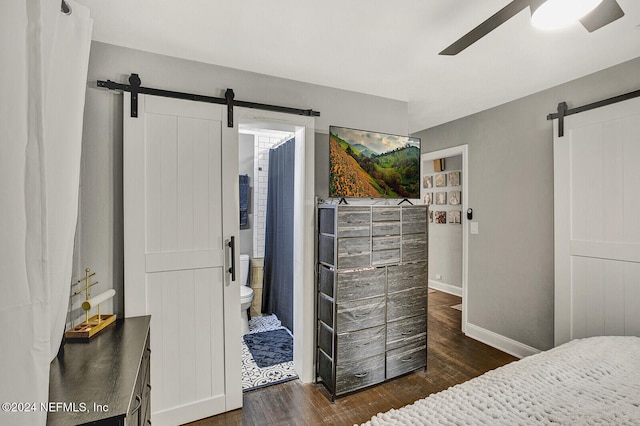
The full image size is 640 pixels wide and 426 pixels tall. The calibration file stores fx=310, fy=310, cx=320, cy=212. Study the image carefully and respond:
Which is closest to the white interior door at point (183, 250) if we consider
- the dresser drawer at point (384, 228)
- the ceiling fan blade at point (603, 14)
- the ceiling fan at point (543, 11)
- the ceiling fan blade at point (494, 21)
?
the dresser drawer at point (384, 228)

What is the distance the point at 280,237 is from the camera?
3381 mm

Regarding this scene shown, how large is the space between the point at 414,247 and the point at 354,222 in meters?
0.64

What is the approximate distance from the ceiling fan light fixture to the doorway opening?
330 cm

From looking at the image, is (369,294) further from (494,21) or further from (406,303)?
(494,21)

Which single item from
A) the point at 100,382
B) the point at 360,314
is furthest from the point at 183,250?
the point at 360,314

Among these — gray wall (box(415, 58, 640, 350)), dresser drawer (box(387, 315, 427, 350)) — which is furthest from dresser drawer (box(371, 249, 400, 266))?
gray wall (box(415, 58, 640, 350))

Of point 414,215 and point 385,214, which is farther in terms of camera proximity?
point 414,215

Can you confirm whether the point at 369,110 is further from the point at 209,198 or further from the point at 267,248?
the point at 267,248

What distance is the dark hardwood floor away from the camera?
210 centimetres

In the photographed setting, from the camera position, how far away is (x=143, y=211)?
1.98 m

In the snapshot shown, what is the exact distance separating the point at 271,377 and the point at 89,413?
1.78 metres

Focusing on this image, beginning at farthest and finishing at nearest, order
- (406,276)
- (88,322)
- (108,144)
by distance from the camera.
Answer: (406,276), (108,144), (88,322)

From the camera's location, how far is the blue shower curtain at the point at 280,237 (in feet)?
10.3

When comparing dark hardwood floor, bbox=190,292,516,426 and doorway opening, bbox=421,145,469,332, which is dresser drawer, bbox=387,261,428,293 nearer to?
dark hardwood floor, bbox=190,292,516,426
